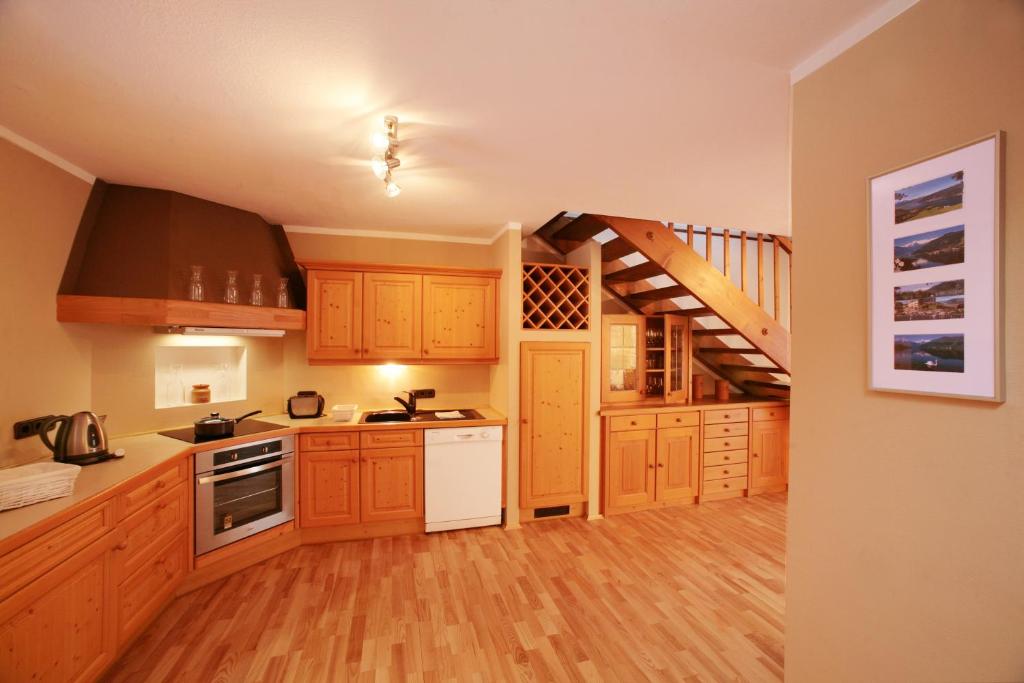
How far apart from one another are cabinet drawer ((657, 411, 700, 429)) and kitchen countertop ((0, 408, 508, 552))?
156 cm

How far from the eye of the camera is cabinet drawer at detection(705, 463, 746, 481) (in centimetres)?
393

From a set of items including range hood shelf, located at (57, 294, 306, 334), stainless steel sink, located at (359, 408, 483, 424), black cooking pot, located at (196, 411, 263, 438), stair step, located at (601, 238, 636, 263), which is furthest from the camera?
stair step, located at (601, 238, 636, 263)

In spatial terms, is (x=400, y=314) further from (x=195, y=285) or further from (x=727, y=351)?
(x=727, y=351)

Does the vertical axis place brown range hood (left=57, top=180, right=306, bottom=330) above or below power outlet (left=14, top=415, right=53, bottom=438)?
above

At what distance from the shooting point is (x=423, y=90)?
1.59m

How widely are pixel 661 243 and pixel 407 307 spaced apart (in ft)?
7.51

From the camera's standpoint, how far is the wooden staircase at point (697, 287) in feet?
10.9

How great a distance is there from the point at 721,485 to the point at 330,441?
376 cm

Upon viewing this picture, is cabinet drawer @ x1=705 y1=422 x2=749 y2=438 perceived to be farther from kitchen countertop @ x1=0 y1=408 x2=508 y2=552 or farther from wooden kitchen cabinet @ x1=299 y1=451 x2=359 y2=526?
wooden kitchen cabinet @ x1=299 y1=451 x2=359 y2=526

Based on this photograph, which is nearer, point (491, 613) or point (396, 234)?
point (491, 613)

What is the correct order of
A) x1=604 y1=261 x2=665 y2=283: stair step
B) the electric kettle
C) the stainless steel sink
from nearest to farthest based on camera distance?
the electric kettle → the stainless steel sink → x1=604 y1=261 x2=665 y2=283: stair step

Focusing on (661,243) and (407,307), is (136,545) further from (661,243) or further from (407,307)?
(661,243)

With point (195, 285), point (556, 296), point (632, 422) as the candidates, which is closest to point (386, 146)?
point (195, 285)

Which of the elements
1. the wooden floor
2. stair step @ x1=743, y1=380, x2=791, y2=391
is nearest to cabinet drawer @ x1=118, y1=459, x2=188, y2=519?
the wooden floor
